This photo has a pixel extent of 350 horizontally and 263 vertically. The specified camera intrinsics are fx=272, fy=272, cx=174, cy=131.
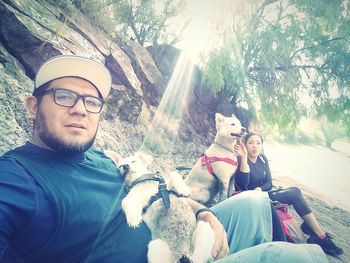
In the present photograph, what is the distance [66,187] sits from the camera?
1.73m

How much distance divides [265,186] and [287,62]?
8.33 metres

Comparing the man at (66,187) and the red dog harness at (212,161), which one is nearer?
the man at (66,187)

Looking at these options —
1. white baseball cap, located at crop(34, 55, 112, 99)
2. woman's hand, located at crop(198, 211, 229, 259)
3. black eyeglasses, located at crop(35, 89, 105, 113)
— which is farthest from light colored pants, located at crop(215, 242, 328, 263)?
white baseball cap, located at crop(34, 55, 112, 99)

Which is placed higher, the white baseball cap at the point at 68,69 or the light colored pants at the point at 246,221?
the white baseball cap at the point at 68,69

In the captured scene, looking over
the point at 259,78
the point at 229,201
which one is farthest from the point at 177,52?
the point at 229,201

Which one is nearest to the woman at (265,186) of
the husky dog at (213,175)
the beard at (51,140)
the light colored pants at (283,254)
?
the husky dog at (213,175)

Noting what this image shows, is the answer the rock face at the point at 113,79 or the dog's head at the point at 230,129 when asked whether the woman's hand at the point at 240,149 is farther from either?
the rock face at the point at 113,79

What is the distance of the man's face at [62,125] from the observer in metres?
1.90

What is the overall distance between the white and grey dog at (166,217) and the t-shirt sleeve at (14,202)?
74 cm

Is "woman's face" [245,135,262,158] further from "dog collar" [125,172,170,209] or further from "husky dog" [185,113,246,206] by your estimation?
"dog collar" [125,172,170,209]

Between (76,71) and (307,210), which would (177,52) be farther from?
(76,71)

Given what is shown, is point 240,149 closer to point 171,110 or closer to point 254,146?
point 254,146

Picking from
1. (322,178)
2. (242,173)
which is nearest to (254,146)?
(242,173)

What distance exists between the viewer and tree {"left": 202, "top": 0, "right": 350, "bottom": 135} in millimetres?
11250
